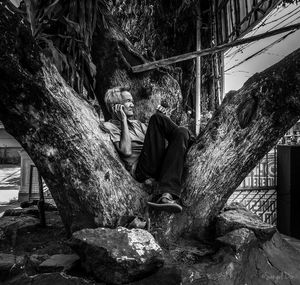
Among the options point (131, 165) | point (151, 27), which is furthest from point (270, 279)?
point (151, 27)

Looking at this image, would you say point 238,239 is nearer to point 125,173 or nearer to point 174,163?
point 174,163

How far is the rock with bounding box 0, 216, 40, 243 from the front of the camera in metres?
2.69

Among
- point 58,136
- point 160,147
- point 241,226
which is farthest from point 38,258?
point 241,226

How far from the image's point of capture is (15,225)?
111 inches

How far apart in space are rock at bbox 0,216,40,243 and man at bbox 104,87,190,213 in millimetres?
1098

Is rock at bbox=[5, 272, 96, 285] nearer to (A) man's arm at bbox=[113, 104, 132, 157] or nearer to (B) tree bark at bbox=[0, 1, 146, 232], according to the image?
(B) tree bark at bbox=[0, 1, 146, 232]

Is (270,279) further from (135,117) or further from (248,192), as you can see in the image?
(248,192)

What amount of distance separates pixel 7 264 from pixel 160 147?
146 centimetres

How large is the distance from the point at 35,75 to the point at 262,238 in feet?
7.02

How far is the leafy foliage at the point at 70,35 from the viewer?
9.65 feet

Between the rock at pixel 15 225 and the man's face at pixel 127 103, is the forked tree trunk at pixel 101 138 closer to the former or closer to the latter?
the man's face at pixel 127 103

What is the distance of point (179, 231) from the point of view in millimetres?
2447

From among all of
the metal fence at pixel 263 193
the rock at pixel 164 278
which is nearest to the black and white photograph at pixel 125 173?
the rock at pixel 164 278

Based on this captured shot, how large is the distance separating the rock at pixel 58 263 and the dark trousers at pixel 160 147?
2.98ft
